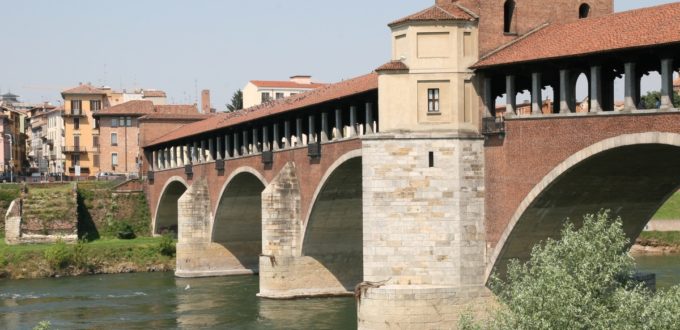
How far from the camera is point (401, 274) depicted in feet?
128

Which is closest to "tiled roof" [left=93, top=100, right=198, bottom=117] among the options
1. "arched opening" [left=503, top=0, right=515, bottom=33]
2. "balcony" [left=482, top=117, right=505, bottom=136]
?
"arched opening" [left=503, top=0, right=515, bottom=33]

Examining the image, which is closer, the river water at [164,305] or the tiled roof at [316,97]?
the tiled roof at [316,97]

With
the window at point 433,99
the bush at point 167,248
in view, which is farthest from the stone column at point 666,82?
the bush at point 167,248

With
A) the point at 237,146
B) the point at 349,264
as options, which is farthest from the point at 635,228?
the point at 237,146

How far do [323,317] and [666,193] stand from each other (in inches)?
683

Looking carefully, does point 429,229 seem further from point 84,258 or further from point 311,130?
point 84,258

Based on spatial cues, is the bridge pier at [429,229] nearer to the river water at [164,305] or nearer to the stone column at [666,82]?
the stone column at [666,82]

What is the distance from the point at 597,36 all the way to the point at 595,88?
1813 millimetres

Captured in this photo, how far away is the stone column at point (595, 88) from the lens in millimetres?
33594

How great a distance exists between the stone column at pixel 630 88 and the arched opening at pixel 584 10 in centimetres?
902

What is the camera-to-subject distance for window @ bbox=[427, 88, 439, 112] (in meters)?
39.1

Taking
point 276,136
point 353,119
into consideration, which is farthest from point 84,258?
point 353,119

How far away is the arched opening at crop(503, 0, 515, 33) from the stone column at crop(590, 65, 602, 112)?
22.1ft

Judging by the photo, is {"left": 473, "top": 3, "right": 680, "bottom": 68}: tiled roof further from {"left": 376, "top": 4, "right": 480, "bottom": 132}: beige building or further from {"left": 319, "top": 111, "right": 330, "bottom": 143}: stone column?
{"left": 319, "top": 111, "right": 330, "bottom": 143}: stone column
